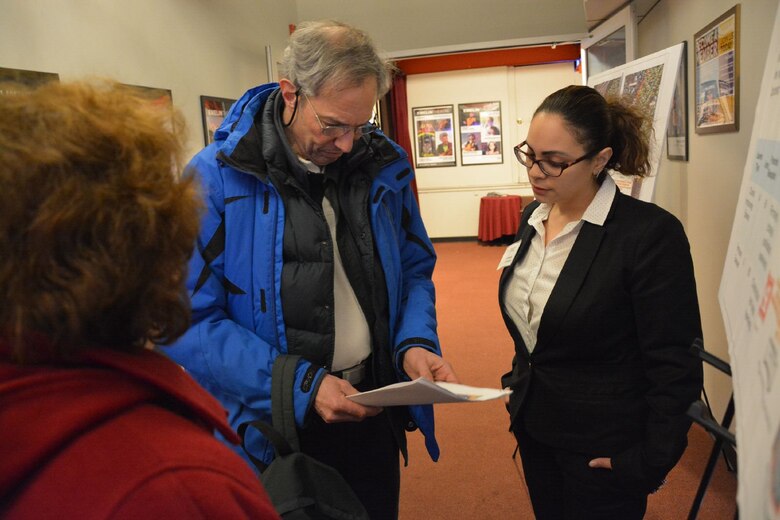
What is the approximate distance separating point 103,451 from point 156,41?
3302mm

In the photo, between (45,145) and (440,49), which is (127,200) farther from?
(440,49)

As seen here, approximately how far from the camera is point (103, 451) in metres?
0.54

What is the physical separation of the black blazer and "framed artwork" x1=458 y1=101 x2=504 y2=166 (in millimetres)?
7953

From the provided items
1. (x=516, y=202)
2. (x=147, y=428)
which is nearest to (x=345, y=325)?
(x=147, y=428)

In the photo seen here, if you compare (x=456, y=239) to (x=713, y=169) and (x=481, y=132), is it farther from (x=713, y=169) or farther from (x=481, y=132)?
(x=713, y=169)

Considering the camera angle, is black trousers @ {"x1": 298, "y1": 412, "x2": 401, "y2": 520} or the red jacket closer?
the red jacket

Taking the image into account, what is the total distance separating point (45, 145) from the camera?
0.57m

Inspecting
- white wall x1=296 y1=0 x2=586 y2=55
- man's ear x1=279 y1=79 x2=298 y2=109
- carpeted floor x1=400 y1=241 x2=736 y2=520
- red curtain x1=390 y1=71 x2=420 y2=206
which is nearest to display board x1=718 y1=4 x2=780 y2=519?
man's ear x1=279 y1=79 x2=298 y2=109

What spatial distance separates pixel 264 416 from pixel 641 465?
0.89 metres

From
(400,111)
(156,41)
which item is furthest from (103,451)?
(400,111)

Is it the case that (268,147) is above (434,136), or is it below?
below

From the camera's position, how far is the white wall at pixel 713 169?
90.0 inches

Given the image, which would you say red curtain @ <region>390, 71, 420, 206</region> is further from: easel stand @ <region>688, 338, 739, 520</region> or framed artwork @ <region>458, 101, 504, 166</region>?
easel stand @ <region>688, 338, 739, 520</region>

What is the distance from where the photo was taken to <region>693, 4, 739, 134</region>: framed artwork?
241 cm
